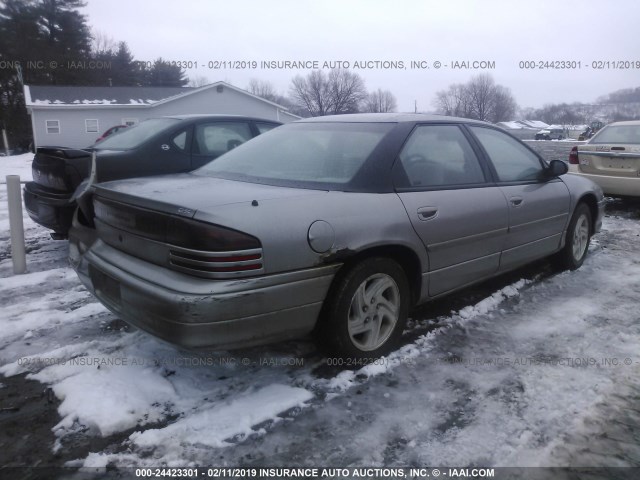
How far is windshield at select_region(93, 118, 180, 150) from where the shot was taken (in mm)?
5398

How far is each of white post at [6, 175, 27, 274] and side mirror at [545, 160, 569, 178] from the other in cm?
480

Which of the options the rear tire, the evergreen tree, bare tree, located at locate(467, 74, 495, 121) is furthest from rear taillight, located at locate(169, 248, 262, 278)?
the evergreen tree

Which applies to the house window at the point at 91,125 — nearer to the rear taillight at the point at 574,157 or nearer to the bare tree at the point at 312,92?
the bare tree at the point at 312,92

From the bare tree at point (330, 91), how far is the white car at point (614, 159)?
53.7 ft

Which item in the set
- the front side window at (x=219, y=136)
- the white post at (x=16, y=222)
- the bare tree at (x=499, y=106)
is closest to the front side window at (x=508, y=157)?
the front side window at (x=219, y=136)

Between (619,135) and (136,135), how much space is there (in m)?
7.31

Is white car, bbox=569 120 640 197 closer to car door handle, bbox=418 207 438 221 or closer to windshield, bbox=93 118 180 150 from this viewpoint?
car door handle, bbox=418 207 438 221

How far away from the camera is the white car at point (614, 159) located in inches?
292

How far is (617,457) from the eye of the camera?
7.34 ft

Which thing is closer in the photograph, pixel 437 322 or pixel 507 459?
pixel 507 459

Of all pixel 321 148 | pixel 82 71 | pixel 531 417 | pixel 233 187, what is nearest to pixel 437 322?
pixel 531 417

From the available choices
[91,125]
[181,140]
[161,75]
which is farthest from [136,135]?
[161,75]

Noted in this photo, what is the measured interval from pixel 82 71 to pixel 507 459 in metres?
46.5

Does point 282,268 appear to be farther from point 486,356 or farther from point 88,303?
point 88,303
